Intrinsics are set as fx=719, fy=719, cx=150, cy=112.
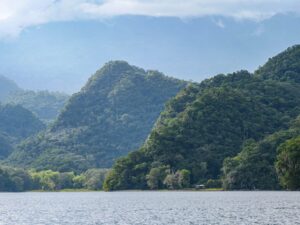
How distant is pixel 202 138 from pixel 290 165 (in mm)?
47085

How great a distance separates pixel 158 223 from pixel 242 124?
11567 centimetres

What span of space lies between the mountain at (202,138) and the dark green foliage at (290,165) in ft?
95.9

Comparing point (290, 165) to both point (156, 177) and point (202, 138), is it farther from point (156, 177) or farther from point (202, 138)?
point (202, 138)

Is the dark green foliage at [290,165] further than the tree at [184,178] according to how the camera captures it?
No

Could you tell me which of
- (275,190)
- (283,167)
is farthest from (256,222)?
(275,190)

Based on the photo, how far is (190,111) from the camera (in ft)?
620

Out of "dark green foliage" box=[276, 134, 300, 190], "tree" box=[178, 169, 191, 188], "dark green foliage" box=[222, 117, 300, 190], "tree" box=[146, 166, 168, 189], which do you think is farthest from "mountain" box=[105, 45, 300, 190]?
"dark green foliage" box=[276, 134, 300, 190]

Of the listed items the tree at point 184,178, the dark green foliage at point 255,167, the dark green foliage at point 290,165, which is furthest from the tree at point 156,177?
the dark green foliage at point 290,165

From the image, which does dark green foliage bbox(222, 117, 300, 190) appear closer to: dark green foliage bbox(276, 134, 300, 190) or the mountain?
dark green foliage bbox(276, 134, 300, 190)

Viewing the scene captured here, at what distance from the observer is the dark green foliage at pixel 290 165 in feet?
446

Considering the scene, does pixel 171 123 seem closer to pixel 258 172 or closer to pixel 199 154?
pixel 199 154

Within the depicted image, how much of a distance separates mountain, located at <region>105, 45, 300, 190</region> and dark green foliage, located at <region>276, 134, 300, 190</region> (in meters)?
29.2

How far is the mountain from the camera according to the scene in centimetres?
17150

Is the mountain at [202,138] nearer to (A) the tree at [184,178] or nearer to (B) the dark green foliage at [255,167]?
(A) the tree at [184,178]
